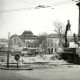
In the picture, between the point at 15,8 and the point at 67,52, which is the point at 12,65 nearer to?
the point at 67,52

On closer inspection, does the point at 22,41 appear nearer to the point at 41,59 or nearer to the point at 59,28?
the point at 59,28

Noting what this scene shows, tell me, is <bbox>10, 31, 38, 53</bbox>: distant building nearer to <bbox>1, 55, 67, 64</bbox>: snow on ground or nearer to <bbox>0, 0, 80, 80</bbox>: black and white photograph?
<bbox>0, 0, 80, 80</bbox>: black and white photograph

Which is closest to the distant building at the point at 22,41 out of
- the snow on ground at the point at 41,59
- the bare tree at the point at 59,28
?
the snow on ground at the point at 41,59

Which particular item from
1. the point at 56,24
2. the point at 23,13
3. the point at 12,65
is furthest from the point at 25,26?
the point at 12,65

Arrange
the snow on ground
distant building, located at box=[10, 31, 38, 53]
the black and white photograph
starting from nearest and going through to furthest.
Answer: the black and white photograph, distant building, located at box=[10, 31, 38, 53], the snow on ground

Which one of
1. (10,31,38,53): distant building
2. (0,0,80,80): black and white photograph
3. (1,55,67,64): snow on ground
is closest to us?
(0,0,80,80): black and white photograph

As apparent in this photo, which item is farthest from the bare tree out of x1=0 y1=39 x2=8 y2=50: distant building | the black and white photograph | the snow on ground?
x1=0 y1=39 x2=8 y2=50: distant building

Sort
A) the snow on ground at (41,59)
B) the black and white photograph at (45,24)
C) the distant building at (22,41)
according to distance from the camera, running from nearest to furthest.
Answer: the black and white photograph at (45,24) → the distant building at (22,41) → the snow on ground at (41,59)

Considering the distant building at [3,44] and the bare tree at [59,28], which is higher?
the bare tree at [59,28]

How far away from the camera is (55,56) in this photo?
8688 millimetres

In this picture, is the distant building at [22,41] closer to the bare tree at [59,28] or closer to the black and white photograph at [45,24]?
the black and white photograph at [45,24]

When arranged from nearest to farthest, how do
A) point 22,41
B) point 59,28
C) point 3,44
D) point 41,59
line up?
point 59,28 < point 3,44 < point 22,41 < point 41,59

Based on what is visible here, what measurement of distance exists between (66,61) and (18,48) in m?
1.83

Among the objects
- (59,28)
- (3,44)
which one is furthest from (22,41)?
(59,28)
